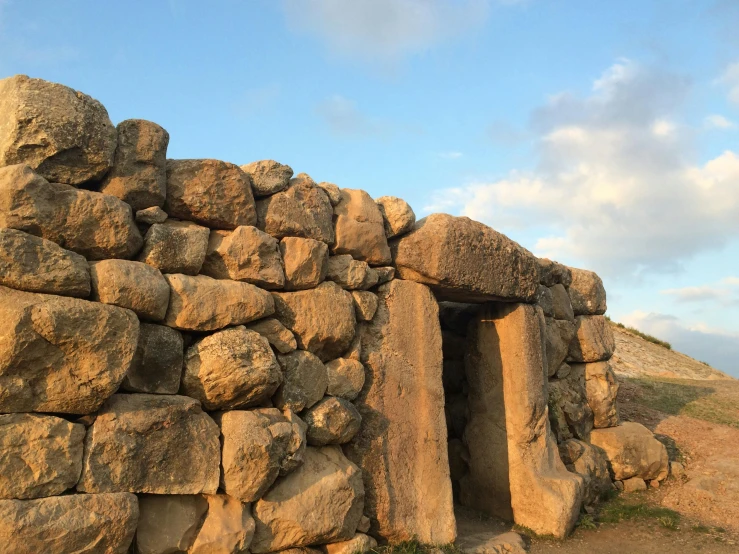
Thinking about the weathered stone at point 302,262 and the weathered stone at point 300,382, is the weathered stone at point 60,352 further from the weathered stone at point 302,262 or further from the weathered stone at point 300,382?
the weathered stone at point 302,262

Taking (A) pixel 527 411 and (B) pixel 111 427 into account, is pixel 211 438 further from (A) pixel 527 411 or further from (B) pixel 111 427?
(A) pixel 527 411

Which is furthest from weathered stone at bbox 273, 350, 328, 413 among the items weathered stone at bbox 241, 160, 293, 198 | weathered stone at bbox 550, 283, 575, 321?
weathered stone at bbox 550, 283, 575, 321

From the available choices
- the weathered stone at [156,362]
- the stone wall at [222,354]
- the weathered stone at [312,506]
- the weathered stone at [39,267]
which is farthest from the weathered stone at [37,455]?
the weathered stone at [312,506]

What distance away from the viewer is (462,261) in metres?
5.82

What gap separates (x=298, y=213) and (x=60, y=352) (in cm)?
209

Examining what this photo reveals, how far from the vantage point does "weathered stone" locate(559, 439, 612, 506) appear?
709 cm

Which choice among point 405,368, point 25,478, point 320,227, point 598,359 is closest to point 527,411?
point 405,368

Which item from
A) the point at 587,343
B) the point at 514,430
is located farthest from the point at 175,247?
the point at 587,343

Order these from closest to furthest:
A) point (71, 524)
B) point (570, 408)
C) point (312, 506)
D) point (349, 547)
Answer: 1. point (71, 524)
2. point (312, 506)
3. point (349, 547)
4. point (570, 408)

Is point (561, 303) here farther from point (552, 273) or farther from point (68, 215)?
point (68, 215)

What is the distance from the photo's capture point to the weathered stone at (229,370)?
4105 millimetres

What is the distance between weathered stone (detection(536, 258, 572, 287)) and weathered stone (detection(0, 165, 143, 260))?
5.16 metres

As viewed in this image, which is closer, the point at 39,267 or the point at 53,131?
the point at 39,267

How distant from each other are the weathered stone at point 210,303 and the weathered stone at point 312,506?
3.76 ft
